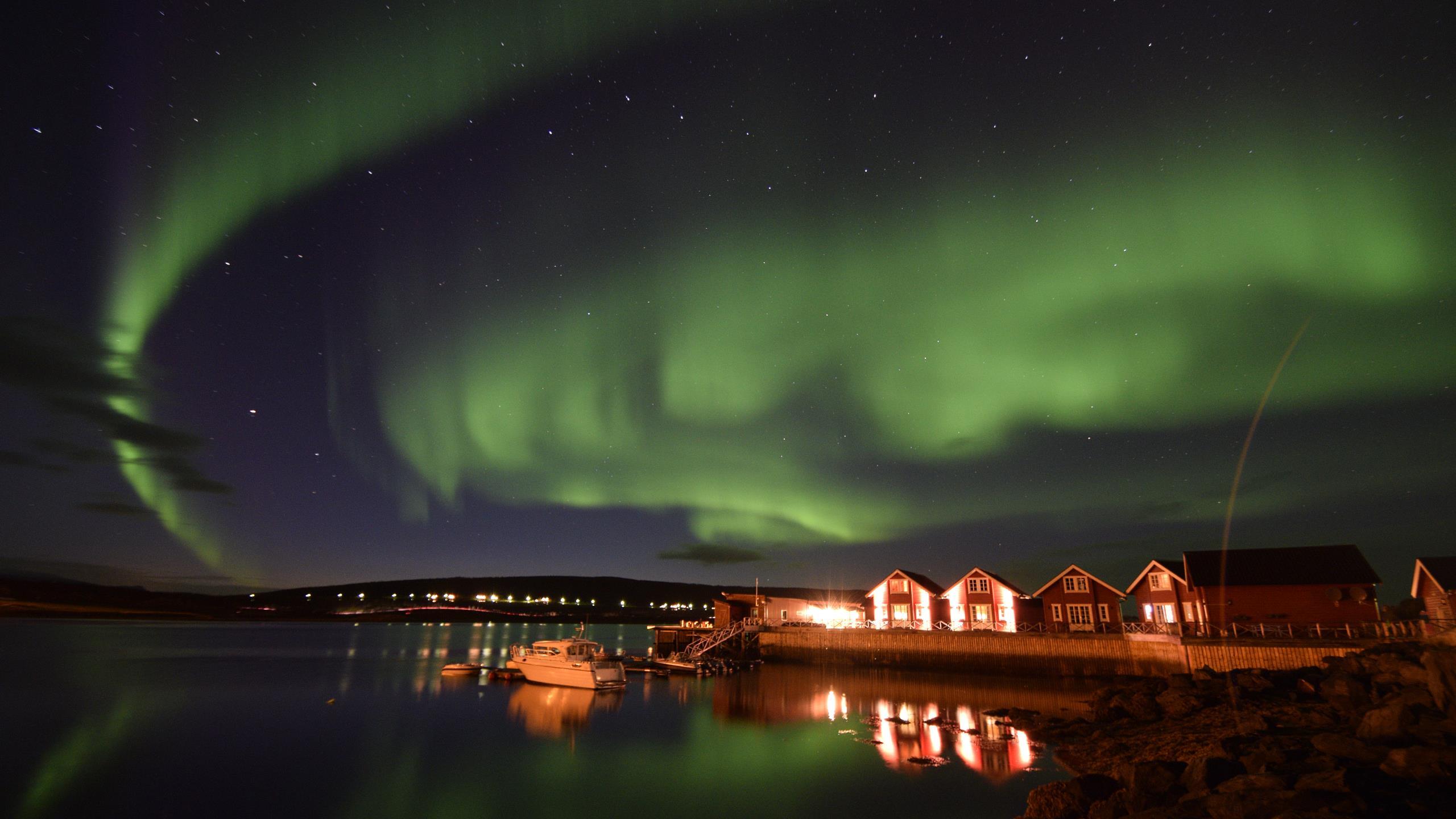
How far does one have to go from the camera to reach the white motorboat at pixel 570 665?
5288 centimetres

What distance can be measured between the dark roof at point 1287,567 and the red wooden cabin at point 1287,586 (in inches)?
1.6

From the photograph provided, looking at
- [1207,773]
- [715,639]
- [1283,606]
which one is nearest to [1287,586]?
[1283,606]

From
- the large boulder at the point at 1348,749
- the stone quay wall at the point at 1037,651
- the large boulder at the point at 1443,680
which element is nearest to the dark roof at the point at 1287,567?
the stone quay wall at the point at 1037,651

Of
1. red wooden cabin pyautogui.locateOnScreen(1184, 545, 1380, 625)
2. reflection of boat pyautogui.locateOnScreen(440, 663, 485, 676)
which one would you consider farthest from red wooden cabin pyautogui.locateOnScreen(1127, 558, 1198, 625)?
reflection of boat pyautogui.locateOnScreen(440, 663, 485, 676)

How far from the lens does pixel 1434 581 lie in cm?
5084

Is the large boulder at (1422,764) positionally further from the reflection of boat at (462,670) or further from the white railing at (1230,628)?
the reflection of boat at (462,670)

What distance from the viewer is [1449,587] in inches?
1946

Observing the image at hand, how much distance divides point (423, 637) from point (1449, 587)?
175 m

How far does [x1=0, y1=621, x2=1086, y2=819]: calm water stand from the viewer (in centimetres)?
2517

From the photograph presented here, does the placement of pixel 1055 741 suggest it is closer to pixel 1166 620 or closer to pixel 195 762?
pixel 1166 620

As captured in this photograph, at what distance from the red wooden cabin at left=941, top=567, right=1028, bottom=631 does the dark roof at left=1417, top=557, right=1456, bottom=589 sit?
27.7 meters

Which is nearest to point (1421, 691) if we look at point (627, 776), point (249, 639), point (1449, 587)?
point (627, 776)

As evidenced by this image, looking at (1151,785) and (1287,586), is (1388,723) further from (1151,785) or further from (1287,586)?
(1287,586)

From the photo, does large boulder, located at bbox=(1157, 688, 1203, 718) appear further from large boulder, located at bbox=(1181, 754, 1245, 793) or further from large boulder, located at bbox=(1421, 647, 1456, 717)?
large boulder, located at bbox=(1181, 754, 1245, 793)
